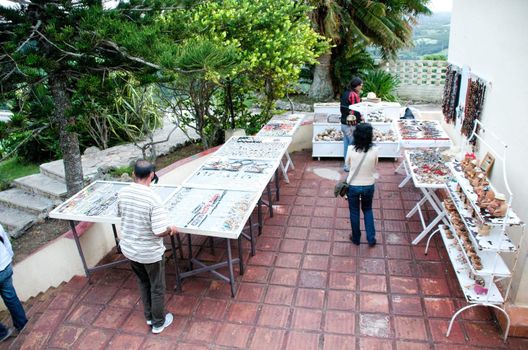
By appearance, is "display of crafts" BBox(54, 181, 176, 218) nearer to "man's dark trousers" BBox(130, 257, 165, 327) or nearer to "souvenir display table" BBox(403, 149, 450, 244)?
"man's dark trousers" BBox(130, 257, 165, 327)

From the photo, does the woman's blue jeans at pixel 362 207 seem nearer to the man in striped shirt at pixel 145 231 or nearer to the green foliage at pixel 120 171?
the man in striped shirt at pixel 145 231

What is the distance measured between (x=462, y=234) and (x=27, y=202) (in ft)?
19.5

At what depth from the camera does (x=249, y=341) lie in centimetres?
354

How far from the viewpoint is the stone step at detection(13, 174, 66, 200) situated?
632 cm

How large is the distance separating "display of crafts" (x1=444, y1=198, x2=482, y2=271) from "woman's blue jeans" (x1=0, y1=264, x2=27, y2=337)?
409 centimetres

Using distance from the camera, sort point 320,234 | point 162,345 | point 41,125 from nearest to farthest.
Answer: point 162,345 → point 41,125 → point 320,234

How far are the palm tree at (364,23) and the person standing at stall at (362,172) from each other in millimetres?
6875

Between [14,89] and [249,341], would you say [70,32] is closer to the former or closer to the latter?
[14,89]

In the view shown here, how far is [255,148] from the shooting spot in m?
5.93

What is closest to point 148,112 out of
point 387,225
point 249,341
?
point 387,225

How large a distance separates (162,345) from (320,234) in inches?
94.3

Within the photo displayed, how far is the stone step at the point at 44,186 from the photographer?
6316 mm

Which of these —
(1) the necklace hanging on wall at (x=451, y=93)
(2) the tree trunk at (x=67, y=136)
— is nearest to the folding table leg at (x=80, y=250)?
(2) the tree trunk at (x=67, y=136)

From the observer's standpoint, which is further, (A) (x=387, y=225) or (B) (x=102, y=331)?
(A) (x=387, y=225)
